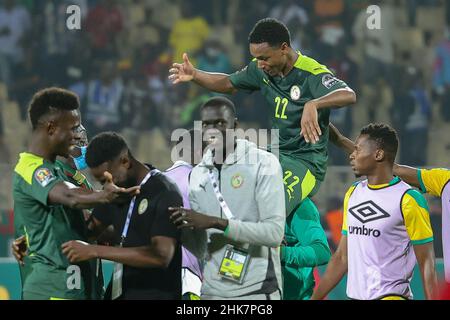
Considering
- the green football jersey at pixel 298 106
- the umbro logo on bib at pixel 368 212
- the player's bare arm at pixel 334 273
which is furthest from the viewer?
the green football jersey at pixel 298 106

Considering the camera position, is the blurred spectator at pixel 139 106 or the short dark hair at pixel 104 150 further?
the blurred spectator at pixel 139 106

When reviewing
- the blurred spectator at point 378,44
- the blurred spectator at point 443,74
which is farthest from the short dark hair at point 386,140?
the blurred spectator at point 378,44

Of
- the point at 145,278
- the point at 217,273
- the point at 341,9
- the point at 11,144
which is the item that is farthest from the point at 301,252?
the point at 341,9

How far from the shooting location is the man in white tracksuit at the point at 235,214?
519 cm

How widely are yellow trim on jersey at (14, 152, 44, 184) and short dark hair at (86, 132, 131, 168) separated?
29 centimetres

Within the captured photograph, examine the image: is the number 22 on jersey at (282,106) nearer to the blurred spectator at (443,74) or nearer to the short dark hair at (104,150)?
the short dark hair at (104,150)

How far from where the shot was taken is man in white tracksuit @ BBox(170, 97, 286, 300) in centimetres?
519

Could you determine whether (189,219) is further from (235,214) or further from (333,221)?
(333,221)

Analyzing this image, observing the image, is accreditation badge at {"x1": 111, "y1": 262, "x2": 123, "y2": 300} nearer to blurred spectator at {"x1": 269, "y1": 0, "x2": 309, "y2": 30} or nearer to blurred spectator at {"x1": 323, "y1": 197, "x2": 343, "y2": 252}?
blurred spectator at {"x1": 323, "y1": 197, "x2": 343, "y2": 252}

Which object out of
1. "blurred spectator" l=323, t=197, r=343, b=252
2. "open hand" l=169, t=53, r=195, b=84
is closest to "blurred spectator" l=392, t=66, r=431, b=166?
"blurred spectator" l=323, t=197, r=343, b=252

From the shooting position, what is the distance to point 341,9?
1312 cm

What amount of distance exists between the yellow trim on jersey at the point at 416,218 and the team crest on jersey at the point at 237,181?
1002 millimetres
